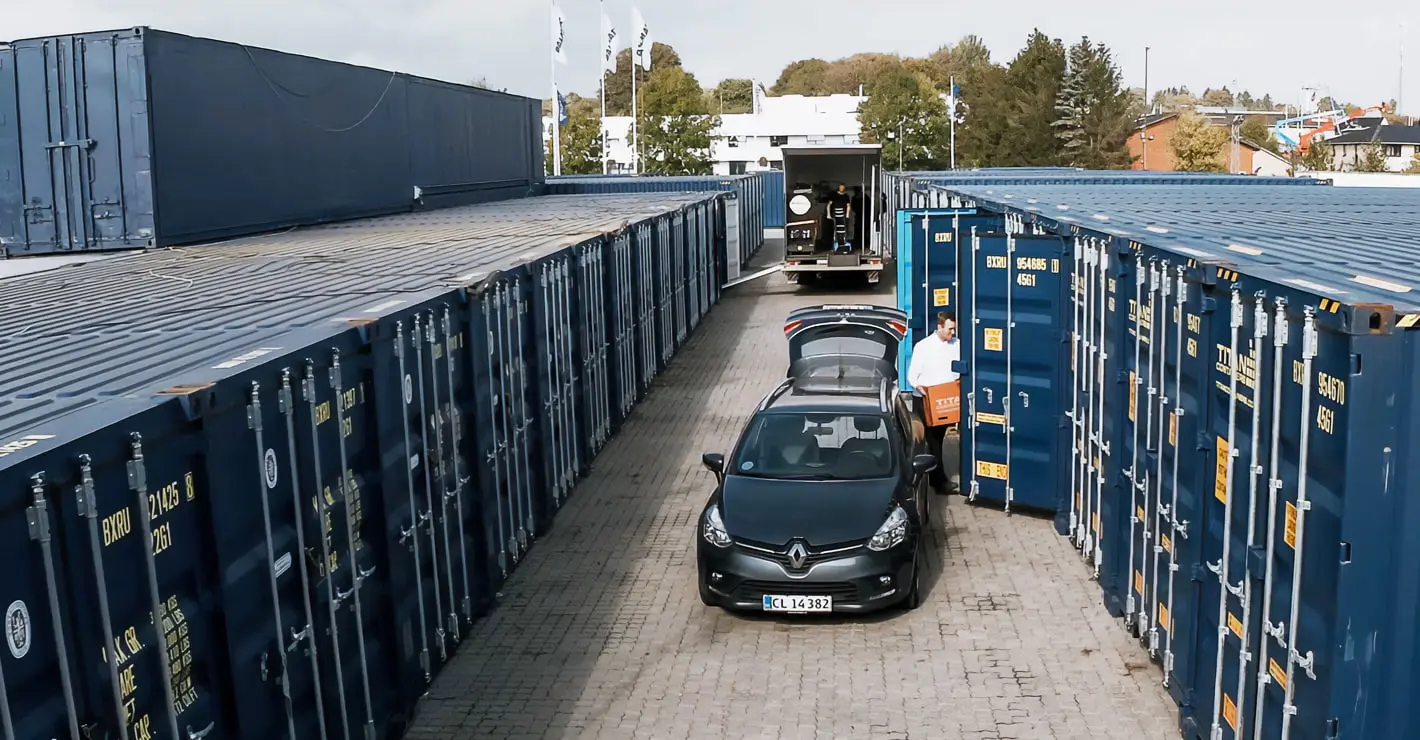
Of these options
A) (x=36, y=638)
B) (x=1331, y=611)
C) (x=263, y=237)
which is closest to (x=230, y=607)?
(x=36, y=638)

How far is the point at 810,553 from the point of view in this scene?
9500 mm

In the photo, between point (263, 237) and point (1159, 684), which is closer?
point (1159, 684)

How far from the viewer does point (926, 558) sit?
1122cm

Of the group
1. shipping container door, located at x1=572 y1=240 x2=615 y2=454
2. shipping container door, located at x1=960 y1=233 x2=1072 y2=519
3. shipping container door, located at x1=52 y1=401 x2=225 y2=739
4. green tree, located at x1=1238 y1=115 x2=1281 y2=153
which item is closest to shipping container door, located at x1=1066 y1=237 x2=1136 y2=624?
shipping container door, located at x1=960 y1=233 x2=1072 y2=519

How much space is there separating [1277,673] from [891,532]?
13.0ft

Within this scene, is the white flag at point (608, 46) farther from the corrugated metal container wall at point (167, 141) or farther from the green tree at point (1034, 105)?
the green tree at point (1034, 105)

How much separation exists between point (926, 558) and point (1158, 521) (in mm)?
3305

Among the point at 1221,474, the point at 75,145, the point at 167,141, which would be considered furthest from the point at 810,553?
the point at 75,145

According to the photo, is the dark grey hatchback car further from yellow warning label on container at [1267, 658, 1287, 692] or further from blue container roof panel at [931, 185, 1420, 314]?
yellow warning label on container at [1267, 658, 1287, 692]

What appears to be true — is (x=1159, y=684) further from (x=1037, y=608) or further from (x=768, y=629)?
(x=768, y=629)

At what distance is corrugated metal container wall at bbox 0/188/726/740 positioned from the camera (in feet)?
14.5

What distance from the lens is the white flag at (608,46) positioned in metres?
46.2

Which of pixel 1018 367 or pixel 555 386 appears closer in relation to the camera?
pixel 1018 367

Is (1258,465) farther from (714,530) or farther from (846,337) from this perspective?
(846,337)
